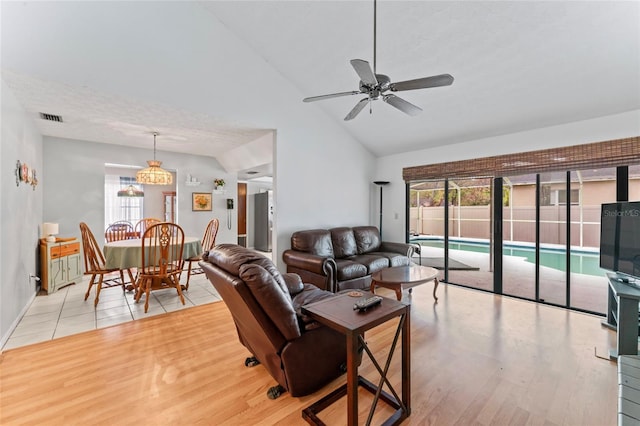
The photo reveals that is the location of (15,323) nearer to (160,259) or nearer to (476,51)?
(160,259)

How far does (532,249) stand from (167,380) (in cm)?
479

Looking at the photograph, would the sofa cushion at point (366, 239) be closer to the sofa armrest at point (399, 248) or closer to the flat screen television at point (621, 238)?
the sofa armrest at point (399, 248)

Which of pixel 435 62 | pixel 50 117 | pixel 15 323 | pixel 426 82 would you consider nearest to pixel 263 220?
pixel 50 117

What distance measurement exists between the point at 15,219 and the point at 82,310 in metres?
1.22

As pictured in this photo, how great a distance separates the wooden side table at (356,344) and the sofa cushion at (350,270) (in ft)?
5.89

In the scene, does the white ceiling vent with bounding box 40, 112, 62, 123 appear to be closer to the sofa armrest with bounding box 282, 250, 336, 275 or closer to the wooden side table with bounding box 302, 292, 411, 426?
the sofa armrest with bounding box 282, 250, 336, 275

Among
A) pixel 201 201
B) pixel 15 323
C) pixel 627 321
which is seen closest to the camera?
pixel 627 321

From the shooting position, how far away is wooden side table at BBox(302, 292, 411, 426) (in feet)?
4.50

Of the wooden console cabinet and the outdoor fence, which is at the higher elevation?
the outdoor fence

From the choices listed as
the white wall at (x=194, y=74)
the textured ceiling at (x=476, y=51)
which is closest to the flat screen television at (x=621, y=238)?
the textured ceiling at (x=476, y=51)

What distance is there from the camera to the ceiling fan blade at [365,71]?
194 centimetres

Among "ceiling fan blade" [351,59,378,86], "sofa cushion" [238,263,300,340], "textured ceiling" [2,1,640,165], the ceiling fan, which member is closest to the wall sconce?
"textured ceiling" [2,1,640,165]

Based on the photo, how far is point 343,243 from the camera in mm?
4434

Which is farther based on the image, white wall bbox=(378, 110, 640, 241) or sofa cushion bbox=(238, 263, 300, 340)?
white wall bbox=(378, 110, 640, 241)
